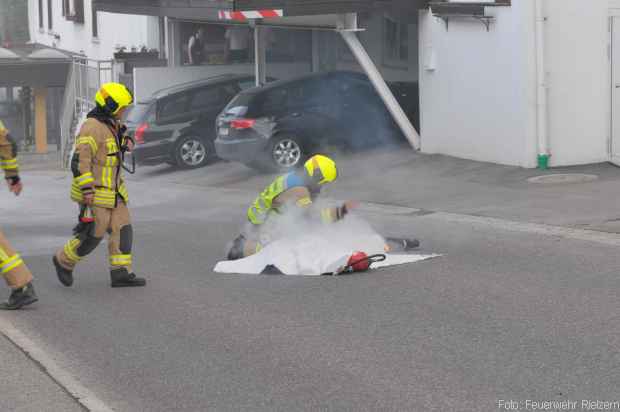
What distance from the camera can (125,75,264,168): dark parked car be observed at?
25406mm

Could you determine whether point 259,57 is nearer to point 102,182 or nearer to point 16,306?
point 102,182

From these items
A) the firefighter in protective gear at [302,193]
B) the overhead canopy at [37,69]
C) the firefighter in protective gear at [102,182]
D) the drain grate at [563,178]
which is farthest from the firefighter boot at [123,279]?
the overhead canopy at [37,69]

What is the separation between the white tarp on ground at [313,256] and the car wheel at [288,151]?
34.8 feet

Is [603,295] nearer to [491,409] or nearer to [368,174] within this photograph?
[491,409]

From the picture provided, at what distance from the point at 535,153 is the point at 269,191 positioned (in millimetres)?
8081

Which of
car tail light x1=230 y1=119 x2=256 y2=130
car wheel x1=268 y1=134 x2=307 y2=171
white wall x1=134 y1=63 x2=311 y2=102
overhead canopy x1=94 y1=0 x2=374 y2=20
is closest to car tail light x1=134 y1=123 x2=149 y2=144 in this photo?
overhead canopy x1=94 y1=0 x2=374 y2=20

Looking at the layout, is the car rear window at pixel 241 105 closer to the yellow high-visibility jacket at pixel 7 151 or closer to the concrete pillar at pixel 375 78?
the concrete pillar at pixel 375 78

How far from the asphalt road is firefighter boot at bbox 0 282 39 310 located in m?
0.10

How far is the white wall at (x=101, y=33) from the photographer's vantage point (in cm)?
3388

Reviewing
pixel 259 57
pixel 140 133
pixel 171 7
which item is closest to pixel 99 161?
pixel 259 57

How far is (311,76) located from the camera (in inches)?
879

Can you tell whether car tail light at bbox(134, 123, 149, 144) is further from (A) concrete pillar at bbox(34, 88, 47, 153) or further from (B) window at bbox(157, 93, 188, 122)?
(A) concrete pillar at bbox(34, 88, 47, 153)

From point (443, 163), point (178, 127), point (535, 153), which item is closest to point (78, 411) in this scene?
point (535, 153)

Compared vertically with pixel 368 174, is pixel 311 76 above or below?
above
